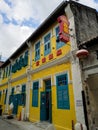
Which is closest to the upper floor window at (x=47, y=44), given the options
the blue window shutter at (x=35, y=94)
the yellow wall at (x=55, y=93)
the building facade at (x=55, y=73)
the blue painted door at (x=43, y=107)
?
the building facade at (x=55, y=73)

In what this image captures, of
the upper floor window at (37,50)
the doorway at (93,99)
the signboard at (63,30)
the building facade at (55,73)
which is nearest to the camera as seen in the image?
the doorway at (93,99)

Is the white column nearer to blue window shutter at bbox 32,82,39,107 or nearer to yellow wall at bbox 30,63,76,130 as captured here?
yellow wall at bbox 30,63,76,130

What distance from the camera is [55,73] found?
830cm

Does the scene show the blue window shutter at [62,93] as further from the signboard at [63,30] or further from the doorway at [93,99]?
the signboard at [63,30]

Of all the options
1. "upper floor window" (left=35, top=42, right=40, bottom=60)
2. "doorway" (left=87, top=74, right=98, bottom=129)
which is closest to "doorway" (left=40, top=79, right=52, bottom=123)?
"upper floor window" (left=35, top=42, right=40, bottom=60)

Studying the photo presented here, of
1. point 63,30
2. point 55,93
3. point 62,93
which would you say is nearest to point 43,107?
point 55,93

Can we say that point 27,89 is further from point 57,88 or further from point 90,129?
point 90,129

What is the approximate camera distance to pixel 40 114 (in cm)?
898

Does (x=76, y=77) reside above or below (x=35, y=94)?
above

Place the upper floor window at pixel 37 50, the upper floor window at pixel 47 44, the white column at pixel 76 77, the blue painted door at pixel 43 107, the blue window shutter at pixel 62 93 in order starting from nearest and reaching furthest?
1. the white column at pixel 76 77
2. the blue window shutter at pixel 62 93
3. the blue painted door at pixel 43 107
4. the upper floor window at pixel 47 44
5. the upper floor window at pixel 37 50

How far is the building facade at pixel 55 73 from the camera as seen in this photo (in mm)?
6719

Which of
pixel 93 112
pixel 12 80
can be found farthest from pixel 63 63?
pixel 12 80

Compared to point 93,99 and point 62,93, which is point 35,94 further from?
point 93,99

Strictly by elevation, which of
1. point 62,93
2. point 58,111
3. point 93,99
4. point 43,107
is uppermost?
point 62,93
